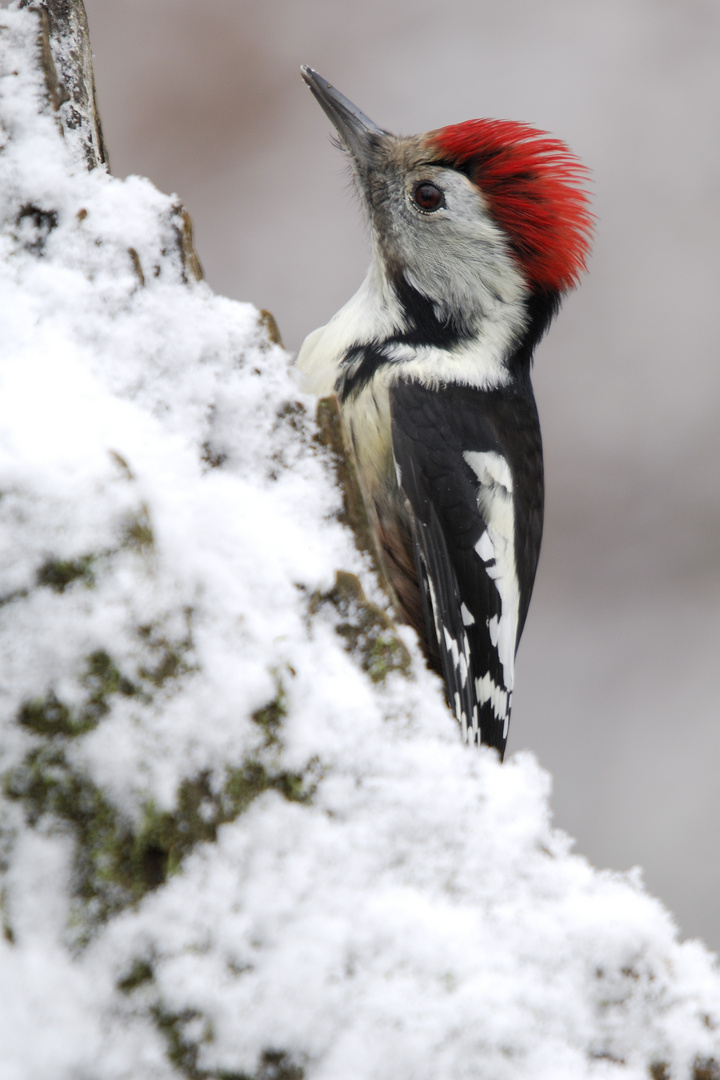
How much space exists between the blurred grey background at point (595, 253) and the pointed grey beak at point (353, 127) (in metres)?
0.06

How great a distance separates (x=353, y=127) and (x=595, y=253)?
750 mm

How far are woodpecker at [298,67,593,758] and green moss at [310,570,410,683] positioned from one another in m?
0.66

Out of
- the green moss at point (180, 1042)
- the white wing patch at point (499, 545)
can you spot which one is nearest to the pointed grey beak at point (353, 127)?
the white wing patch at point (499, 545)

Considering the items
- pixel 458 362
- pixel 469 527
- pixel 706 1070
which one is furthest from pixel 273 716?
pixel 458 362

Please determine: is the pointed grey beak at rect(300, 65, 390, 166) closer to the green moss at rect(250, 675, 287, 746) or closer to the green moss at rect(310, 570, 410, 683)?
the green moss at rect(310, 570, 410, 683)

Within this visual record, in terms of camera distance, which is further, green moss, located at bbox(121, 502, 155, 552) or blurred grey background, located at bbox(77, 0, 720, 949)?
blurred grey background, located at bbox(77, 0, 720, 949)

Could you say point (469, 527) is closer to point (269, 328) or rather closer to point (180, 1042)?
point (269, 328)

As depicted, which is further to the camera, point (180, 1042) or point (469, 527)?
point (469, 527)

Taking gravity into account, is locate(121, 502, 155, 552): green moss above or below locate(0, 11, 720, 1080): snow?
above

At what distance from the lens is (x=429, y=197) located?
197cm

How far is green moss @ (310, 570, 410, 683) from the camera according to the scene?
82 cm

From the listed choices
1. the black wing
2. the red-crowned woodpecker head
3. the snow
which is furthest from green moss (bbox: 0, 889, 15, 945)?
the red-crowned woodpecker head

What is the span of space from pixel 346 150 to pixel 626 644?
1477 mm

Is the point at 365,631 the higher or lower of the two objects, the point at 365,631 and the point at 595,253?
the lower
